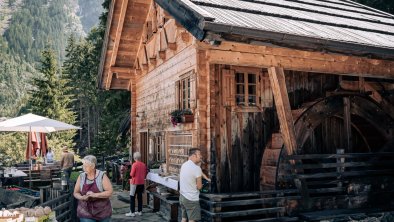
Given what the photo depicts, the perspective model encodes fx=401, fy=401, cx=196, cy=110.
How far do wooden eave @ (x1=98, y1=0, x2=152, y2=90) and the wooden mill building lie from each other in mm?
259

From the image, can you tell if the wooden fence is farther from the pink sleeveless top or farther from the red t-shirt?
the pink sleeveless top

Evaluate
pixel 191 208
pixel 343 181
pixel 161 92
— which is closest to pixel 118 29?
pixel 161 92

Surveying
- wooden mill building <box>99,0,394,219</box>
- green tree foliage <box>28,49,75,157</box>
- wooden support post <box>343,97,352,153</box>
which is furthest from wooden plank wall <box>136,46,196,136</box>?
green tree foliage <box>28,49,75,157</box>

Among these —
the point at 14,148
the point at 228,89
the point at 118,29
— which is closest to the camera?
the point at 228,89

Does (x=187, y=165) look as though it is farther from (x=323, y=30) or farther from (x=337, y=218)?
(x=323, y=30)

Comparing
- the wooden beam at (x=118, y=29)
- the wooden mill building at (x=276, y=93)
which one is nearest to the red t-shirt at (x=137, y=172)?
the wooden mill building at (x=276, y=93)

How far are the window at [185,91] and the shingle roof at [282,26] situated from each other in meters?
1.67

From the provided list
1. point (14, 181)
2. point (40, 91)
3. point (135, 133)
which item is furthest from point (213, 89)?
point (40, 91)

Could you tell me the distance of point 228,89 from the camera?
30.5ft

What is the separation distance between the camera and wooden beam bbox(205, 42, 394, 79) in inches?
329

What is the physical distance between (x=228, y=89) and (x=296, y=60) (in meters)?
1.66

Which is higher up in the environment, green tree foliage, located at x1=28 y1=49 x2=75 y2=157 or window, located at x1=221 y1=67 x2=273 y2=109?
green tree foliage, located at x1=28 y1=49 x2=75 y2=157

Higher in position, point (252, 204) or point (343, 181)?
point (343, 181)

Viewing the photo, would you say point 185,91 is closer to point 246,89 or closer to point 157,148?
point 246,89
